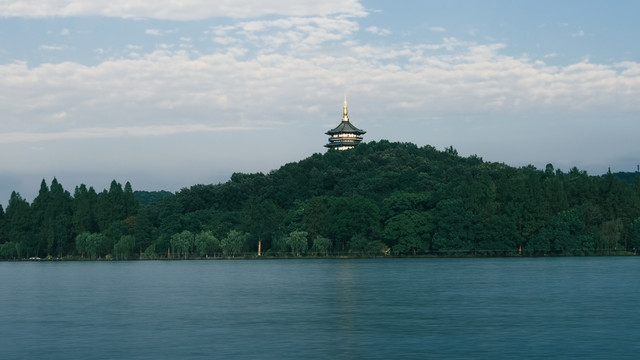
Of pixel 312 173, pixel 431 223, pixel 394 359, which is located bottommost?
pixel 394 359

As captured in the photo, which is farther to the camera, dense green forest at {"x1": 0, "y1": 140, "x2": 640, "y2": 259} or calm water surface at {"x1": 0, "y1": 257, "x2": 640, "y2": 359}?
dense green forest at {"x1": 0, "y1": 140, "x2": 640, "y2": 259}

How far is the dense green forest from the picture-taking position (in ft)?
381

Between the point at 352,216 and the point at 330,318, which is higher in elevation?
the point at 352,216

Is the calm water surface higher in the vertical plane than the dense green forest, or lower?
lower

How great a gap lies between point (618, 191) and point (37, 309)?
9479 cm

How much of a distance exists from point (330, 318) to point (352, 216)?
79947mm

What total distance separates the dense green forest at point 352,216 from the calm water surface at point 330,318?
4354cm

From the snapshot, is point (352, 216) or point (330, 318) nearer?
point (330, 318)

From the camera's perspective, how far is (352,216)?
4818 inches

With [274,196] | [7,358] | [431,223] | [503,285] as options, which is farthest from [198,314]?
[274,196]

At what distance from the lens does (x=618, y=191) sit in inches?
4786

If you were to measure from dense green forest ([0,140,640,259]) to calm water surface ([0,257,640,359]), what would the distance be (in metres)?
43.5

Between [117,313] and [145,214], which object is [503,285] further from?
[145,214]

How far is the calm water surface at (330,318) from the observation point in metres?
32.0
